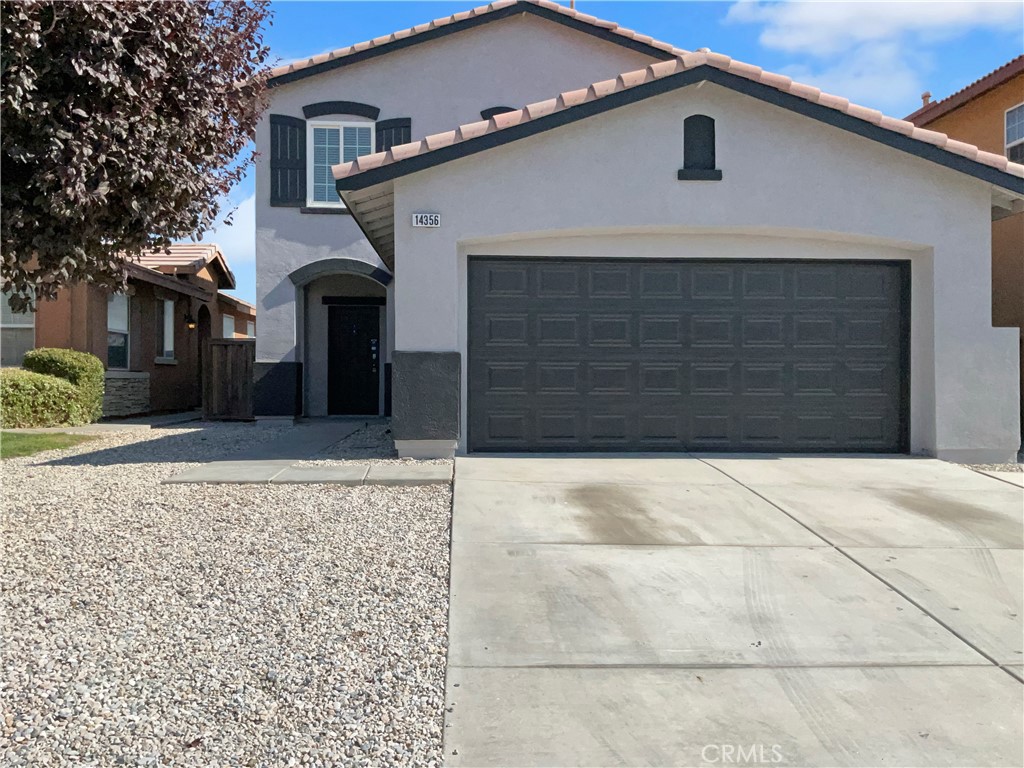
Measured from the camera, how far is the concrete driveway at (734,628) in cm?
306

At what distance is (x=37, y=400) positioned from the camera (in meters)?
13.4

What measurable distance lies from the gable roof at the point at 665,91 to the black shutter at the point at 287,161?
6.37 meters

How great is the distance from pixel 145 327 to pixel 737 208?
1377cm

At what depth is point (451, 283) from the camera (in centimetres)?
888

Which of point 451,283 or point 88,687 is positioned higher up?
point 451,283

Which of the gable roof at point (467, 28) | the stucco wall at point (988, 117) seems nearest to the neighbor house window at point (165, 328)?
the gable roof at point (467, 28)

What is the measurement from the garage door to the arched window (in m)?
1.05

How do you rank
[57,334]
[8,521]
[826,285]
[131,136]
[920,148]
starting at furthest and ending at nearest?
[57,334], [826,285], [920,148], [8,521], [131,136]

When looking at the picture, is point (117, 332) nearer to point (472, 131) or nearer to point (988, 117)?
point (472, 131)

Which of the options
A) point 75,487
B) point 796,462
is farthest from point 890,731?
point 75,487

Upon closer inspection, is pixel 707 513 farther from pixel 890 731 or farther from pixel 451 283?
pixel 451 283

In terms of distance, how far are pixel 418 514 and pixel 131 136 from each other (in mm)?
3415

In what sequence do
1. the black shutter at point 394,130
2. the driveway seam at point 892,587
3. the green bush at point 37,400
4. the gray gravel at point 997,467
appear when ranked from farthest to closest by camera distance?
the black shutter at point 394,130 < the green bush at point 37,400 < the gray gravel at point 997,467 < the driveway seam at point 892,587

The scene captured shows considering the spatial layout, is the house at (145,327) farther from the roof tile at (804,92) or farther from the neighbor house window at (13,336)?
the roof tile at (804,92)
